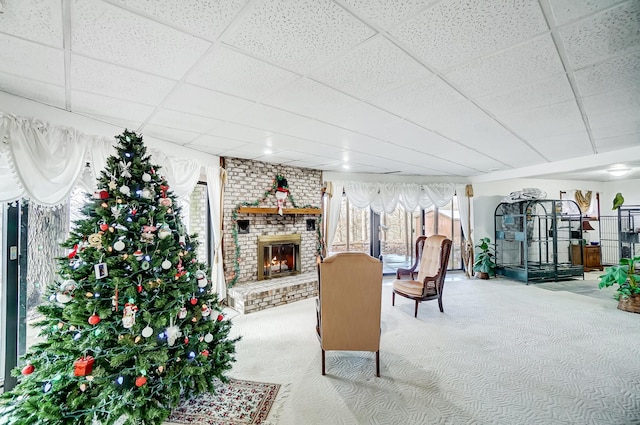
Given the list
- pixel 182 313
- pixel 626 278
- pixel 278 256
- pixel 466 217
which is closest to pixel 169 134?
pixel 182 313

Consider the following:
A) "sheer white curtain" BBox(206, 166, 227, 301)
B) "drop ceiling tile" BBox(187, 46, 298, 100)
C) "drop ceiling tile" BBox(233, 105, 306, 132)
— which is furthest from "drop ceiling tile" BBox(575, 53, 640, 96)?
"sheer white curtain" BBox(206, 166, 227, 301)

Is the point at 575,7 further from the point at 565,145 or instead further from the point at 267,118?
the point at 565,145

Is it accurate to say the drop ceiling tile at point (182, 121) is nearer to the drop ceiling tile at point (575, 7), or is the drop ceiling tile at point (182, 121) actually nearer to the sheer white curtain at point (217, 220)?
the sheer white curtain at point (217, 220)

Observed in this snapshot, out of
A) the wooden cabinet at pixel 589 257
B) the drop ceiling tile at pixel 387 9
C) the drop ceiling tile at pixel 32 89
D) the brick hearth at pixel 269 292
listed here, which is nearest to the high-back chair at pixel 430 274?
the brick hearth at pixel 269 292

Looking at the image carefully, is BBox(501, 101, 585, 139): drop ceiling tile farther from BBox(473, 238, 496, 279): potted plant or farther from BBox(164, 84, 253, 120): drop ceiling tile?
BBox(473, 238, 496, 279): potted plant

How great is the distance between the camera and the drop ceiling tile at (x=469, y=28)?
1.25 m

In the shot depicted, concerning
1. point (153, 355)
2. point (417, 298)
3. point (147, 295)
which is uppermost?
point (147, 295)

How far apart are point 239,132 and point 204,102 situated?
86 centimetres

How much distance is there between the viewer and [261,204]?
4.93 meters

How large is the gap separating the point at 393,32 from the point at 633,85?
2004mm

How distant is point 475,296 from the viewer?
503cm

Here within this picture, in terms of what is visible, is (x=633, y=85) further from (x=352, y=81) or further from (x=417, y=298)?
(x=417, y=298)

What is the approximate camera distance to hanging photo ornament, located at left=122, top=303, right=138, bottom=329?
1.84 meters

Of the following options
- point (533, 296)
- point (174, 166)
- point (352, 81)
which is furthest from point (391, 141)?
point (533, 296)
